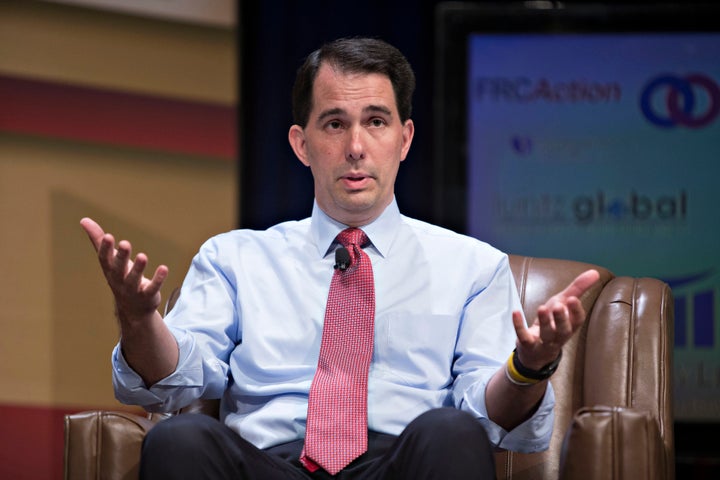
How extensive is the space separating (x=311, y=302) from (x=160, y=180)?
1.77m

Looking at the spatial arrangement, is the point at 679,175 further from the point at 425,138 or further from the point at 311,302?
the point at 311,302

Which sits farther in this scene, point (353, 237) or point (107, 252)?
point (353, 237)

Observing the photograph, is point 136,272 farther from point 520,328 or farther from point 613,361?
point 613,361

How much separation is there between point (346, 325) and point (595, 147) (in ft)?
6.44

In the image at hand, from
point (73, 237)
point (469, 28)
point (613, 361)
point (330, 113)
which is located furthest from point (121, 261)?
point (469, 28)

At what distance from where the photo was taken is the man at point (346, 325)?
176 centimetres

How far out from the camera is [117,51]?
3.55 metres

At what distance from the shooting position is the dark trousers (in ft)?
5.05

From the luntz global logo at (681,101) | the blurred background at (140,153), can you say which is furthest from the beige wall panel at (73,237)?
the luntz global logo at (681,101)

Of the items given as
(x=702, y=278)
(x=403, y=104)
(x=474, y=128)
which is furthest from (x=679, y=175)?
(x=403, y=104)

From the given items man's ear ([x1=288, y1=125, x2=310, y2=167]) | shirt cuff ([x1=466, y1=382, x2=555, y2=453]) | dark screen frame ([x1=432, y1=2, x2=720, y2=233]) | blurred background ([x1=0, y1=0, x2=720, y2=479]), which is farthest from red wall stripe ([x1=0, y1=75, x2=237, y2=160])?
shirt cuff ([x1=466, y1=382, x2=555, y2=453])

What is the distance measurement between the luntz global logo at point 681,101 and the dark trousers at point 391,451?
7.59 ft

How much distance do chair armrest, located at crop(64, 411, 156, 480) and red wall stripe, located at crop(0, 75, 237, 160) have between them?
1.90 metres

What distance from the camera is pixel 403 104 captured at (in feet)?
6.95
